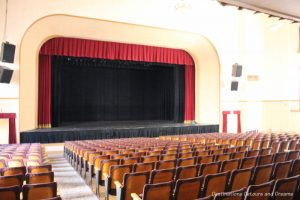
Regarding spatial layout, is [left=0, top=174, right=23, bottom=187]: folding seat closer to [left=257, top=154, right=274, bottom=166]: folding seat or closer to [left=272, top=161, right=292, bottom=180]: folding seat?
[left=272, top=161, right=292, bottom=180]: folding seat

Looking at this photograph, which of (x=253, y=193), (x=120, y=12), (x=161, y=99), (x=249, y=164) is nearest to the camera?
(x=253, y=193)

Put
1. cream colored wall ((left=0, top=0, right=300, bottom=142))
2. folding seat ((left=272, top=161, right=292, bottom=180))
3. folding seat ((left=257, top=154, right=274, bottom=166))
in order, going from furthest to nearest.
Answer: cream colored wall ((left=0, top=0, right=300, bottom=142)), folding seat ((left=257, top=154, right=274, bottom=166)), folding seat ((left=272, top=161, right=292, bottom=180))

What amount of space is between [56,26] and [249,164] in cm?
1046

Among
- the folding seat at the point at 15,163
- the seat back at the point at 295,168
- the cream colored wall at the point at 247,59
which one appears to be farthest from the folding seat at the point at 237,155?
the cream colored wall at the point at 247,59

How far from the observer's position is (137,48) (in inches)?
573

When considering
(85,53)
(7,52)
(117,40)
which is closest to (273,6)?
(7,52)

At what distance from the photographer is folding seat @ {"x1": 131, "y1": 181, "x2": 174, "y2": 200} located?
2721 mm

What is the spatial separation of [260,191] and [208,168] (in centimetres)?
122

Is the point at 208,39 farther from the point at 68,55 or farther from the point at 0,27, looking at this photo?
the point at 0,27

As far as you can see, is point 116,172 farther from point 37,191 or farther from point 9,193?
point 9,193

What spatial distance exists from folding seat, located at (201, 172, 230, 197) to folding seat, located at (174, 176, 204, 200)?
0.21 feet

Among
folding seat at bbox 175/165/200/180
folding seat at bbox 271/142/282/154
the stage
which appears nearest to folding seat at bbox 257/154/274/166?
folding seat at bbox 175/165/200/180

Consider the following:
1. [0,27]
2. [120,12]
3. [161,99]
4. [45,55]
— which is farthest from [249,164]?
[161,99]

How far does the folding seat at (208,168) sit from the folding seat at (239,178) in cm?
52
